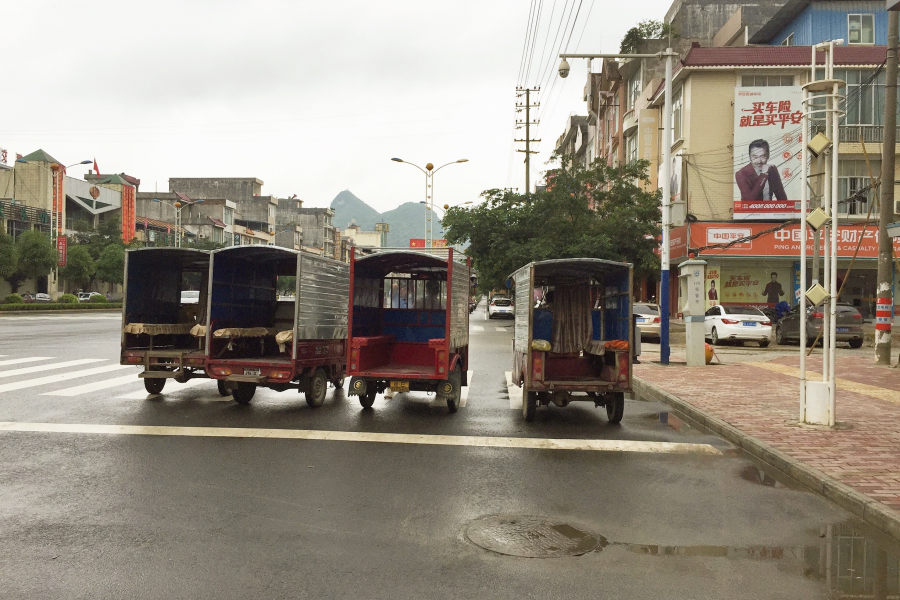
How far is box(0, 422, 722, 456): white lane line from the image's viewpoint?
8742 millimetres

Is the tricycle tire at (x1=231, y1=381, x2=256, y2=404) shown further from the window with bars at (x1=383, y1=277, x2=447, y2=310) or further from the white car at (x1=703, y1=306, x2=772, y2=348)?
the white car at (x1=703, y1=306, x2=772, y2=348)

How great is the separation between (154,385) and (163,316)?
1.79 metres

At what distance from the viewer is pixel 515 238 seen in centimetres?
3781

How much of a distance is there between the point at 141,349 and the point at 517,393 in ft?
21.6

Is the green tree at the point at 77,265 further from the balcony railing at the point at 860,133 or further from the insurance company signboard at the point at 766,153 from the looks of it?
the balcony railing at the point at 860,133

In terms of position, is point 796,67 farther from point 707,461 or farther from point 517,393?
point 707,461

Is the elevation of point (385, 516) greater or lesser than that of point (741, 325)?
lesser

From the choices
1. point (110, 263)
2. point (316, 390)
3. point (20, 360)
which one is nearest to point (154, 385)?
point (316, 390)

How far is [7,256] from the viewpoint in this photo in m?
50.6

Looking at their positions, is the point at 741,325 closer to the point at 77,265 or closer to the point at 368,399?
the point at 368,399

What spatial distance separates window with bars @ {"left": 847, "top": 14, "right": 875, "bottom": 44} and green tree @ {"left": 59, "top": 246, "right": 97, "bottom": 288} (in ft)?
184

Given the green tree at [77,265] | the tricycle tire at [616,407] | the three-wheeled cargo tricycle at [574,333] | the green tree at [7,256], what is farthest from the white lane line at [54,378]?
the green tree at [77,265]


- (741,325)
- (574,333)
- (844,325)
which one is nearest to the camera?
(574,333)

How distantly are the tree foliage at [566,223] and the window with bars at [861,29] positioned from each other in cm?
1174
